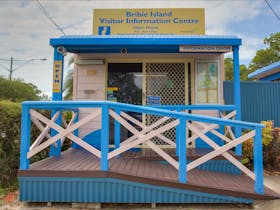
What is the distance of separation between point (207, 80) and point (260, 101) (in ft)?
7.22

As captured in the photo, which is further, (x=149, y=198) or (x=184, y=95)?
(x=184, y=95)

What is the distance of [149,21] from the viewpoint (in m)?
5.71

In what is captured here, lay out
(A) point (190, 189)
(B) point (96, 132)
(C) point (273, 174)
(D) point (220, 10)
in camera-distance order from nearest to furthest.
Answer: (A) point (190, 189) → (C) point (273, 174) → (B) point (96, 132) → (D) point (220, 10)

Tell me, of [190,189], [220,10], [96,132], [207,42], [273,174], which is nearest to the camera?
[190,189]

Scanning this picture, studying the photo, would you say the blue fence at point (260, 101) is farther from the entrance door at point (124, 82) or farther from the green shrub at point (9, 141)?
the green shrub at point (9, 141)

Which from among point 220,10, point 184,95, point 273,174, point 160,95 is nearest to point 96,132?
point 160,95

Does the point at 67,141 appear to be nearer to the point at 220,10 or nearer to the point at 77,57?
the point at 77,57

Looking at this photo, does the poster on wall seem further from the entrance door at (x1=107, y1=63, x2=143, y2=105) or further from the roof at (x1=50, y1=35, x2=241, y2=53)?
the roof at (x1=50, y1=35, x2=241, y2=53)

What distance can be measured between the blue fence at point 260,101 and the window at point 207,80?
114cm

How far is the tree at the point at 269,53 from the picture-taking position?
21234mm

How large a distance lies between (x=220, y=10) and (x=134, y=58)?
4.90 metres

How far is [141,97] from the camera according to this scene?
5.25 m

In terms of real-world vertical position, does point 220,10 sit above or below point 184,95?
above

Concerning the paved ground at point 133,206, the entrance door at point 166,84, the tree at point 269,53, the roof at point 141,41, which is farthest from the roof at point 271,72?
the tree at point 269,53
